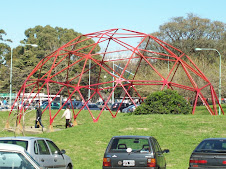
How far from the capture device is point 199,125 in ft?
85.8

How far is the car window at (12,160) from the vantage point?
762cm

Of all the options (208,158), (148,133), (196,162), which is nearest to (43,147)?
(196,162)

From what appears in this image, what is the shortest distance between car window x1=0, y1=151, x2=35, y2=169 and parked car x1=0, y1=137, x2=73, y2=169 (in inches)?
155

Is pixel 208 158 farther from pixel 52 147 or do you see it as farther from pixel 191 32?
pixel 191 32

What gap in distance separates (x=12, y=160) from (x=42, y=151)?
4832 mm

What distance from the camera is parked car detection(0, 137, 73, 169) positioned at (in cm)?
1191

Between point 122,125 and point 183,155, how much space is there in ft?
24.4

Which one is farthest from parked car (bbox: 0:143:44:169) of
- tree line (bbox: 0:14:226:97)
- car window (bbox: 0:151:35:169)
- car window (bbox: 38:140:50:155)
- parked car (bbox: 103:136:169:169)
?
tree line (bbox: 0:14:226:97)

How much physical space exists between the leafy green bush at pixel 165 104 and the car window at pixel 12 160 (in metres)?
23.6

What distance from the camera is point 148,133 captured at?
81.1 ft

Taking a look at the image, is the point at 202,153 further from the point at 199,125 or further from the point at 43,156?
the point at 199,125

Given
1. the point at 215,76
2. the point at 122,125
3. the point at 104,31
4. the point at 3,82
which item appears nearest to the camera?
the point at 122,125

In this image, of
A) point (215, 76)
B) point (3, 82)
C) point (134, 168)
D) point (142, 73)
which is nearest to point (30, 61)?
point (3, 82)

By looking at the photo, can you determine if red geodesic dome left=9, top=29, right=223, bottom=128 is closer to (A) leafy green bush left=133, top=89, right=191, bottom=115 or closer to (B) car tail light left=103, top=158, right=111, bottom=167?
(A) leafy green bush left=133, top=89, right=191, bottom=115
